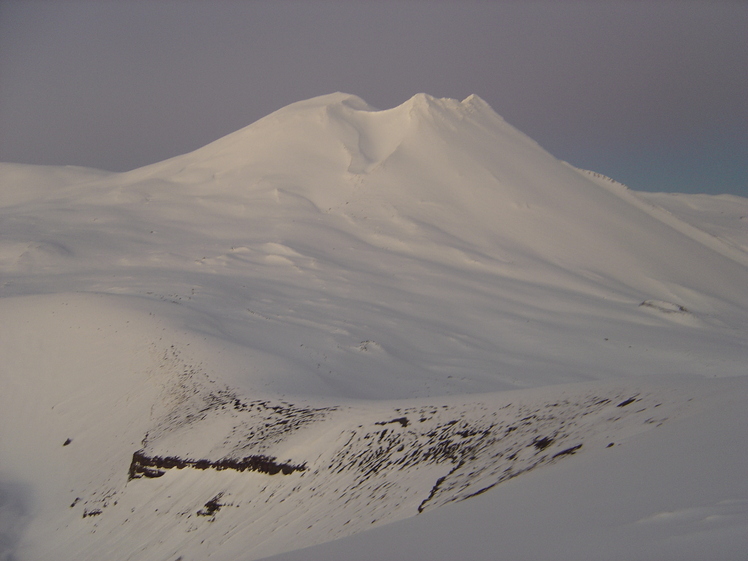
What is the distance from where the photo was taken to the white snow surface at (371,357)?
188 inches

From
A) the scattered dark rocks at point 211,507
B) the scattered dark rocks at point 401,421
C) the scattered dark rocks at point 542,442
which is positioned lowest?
the scattered dark rocks at point 211,507

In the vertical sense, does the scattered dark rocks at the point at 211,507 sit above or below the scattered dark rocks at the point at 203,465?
below

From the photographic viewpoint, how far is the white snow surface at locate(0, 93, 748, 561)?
4.79 m

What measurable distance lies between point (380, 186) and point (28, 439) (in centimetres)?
2226

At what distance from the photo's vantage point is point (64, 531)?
935cm

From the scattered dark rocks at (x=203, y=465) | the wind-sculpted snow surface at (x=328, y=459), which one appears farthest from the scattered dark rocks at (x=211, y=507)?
the scattered dark rocks at (x=203, y=465)

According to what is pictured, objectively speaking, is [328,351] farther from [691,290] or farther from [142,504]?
[691,290]

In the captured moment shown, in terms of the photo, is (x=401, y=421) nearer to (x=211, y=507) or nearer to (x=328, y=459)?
(x=328, y=459)

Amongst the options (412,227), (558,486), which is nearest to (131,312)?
(558,486)

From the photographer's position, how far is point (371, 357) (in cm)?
1561

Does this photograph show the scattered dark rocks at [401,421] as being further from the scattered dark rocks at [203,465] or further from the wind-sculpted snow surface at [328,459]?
the scattered dark rocks at [203,465]

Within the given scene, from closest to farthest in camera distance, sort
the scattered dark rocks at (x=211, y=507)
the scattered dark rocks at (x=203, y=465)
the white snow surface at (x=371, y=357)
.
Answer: the white snow surface at (x=371, y=357)
the scattered dark rocks at (x=211, y=507)
the scattered dark rocks at (x=203, y=465)

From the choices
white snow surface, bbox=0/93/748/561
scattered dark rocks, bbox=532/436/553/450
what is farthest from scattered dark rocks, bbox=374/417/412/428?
scattered dark rocks, bbox=532/436/553/450

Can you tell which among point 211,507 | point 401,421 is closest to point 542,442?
point 401,421
